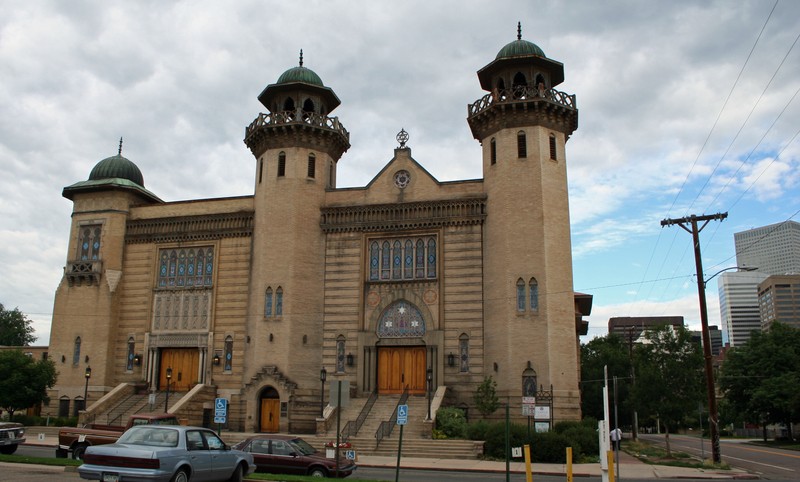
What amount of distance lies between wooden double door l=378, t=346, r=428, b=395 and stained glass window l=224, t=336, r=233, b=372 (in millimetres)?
8376

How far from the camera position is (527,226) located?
35.8 m

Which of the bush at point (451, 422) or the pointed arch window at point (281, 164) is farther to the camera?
the pointed arch window at point (281, 164)

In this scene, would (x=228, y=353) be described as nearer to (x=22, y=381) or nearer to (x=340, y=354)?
(x=340, y=354)

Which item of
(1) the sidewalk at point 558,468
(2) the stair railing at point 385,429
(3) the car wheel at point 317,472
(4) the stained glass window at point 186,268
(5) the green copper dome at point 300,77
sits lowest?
(1) the sidewalk at point 558,468

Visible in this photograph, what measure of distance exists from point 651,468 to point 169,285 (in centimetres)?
2812

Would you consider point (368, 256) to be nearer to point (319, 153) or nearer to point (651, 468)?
point (319, 153)

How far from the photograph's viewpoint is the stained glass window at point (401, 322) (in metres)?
37.3

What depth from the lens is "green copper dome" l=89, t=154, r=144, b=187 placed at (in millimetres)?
43844

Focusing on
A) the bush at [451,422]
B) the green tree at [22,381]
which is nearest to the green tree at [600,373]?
the bush at [451,422]

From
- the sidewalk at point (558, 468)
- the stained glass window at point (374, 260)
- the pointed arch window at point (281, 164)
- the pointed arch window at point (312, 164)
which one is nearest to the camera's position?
the sidewalk at point (558, 468)

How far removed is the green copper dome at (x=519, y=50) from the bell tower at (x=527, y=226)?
56 millimetres

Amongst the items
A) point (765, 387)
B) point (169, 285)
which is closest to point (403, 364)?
point (169, 285)

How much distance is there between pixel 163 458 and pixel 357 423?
20668mm

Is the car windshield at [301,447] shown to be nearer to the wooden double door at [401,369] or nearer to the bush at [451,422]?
the bush at [451,422]
